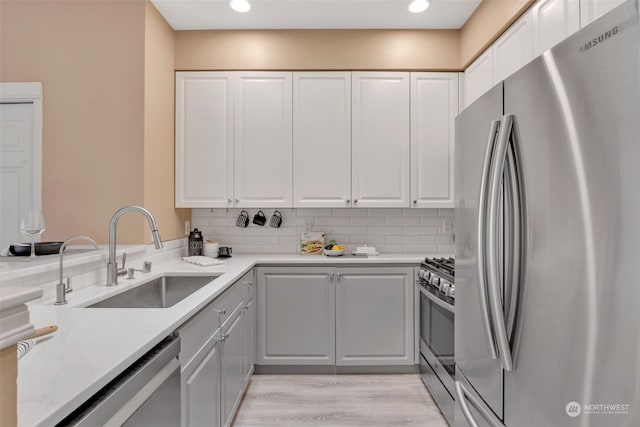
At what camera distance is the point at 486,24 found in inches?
104

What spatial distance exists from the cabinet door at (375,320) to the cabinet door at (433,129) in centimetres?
79

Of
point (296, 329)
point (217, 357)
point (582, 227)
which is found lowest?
point (296, 329)

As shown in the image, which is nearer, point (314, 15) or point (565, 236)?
point (565, 236)

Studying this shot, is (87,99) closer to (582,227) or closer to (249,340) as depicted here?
(249,340)

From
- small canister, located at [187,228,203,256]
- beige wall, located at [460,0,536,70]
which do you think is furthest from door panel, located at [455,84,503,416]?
small canister, located at [187,228,203,256]

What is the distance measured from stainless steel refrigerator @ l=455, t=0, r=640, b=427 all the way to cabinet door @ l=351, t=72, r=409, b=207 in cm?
193

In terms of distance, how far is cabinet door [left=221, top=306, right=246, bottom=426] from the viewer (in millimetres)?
1929

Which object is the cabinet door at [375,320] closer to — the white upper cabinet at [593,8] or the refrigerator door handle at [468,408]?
the refrigerator door handle at [468,408]

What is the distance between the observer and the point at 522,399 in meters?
1.01

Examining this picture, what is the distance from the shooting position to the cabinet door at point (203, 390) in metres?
1.38

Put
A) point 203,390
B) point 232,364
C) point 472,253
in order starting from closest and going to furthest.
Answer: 1. point 472,253
2. point 203,390
3. point 232,364

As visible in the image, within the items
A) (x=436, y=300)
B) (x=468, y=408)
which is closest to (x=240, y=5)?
(x=436, y=300)

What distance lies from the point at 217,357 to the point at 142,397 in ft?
2.79

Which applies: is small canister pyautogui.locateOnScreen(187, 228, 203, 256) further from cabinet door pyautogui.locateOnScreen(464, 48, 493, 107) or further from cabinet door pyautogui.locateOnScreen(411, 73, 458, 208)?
cabinet door pyautogui.locateOnScreen(464, 48, 493, 107)
